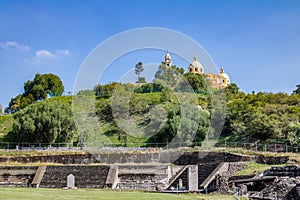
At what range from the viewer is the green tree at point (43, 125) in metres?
60.8

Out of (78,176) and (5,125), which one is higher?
(5,125)

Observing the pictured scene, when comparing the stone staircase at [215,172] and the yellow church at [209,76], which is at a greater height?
the yellow church at [209,76]

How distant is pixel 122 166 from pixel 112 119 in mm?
39273

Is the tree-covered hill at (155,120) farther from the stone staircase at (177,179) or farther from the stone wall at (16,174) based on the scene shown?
the stone wall at (16,174)

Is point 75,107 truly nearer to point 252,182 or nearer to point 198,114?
point 198,114

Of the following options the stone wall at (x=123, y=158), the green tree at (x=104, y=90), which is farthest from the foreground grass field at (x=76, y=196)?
the green tree at (x=104, y=90)

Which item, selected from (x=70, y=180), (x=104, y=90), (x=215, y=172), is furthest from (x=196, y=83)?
(x=70, y=180)

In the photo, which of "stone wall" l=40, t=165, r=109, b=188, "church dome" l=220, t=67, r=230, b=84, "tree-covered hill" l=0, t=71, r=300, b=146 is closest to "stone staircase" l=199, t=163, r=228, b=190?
"stone wall" l=40, t=165, r=109, b=188

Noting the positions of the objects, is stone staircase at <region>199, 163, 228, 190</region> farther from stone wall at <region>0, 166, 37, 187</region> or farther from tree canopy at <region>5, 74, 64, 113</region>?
tree canopy at <region>5, 74, 64, 113</region>

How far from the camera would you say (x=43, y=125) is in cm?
6116

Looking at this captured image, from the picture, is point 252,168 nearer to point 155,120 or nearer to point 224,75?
point 155,120

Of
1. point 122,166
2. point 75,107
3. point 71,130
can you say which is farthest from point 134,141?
point 122,166

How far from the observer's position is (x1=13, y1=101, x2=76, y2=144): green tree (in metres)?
60.8

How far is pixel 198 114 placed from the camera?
59.8 meters
